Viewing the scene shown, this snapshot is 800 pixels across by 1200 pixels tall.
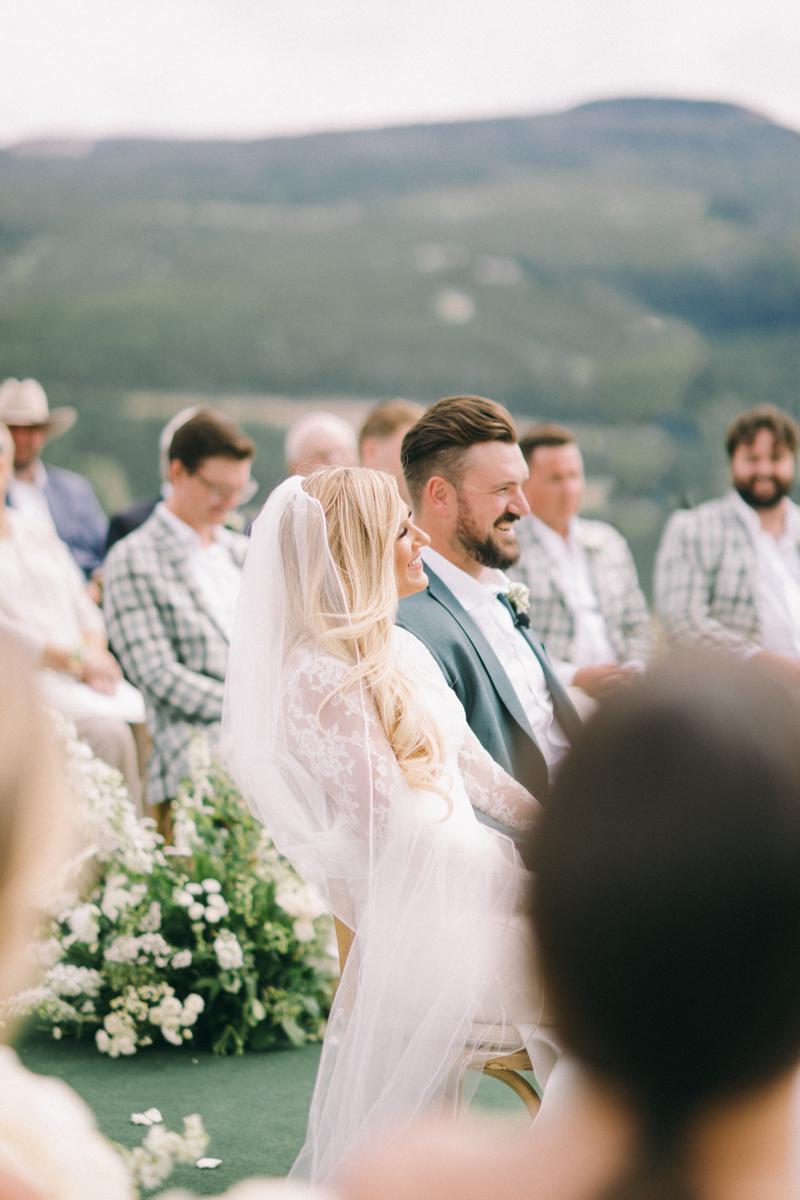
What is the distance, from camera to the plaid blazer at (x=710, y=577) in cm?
577

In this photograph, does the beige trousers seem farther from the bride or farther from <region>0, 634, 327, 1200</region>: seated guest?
<region>0, 634, 327, 1200</region>: seated guest

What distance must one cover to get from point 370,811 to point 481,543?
1133 mm

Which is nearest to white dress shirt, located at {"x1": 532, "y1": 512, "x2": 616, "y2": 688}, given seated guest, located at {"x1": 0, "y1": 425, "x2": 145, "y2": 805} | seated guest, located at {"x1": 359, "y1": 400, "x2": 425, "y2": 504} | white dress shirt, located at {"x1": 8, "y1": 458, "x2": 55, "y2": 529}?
seated guest, located at {"x1": 359, "y1": 400, "x2": 425, "y2": 504}

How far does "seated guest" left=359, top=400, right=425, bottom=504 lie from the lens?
5258mm

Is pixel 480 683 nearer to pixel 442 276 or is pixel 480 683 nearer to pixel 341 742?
pixel 341 742

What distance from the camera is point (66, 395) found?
9562 millimetres

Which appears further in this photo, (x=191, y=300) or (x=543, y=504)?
(x=191, y=300)

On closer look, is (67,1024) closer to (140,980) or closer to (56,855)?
(140,980)

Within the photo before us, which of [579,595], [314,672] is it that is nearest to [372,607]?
[314,672]

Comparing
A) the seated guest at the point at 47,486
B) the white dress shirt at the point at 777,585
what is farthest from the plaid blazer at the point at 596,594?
the seated guest at the point at 47,486

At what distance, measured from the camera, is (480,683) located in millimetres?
3129

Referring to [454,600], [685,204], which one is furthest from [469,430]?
[685,204]

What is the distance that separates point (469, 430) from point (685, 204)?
8557 mm

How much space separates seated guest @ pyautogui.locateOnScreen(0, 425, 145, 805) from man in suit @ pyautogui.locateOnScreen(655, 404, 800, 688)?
104 inches
